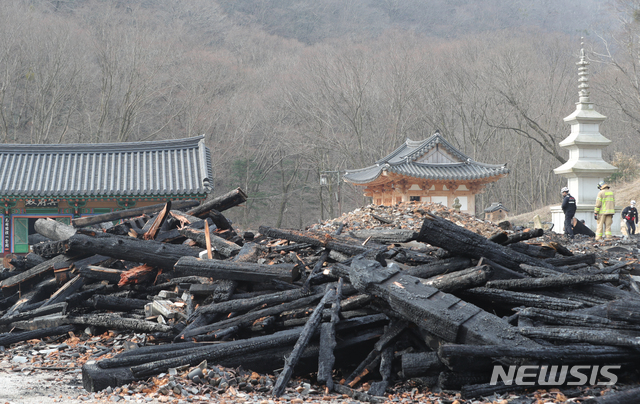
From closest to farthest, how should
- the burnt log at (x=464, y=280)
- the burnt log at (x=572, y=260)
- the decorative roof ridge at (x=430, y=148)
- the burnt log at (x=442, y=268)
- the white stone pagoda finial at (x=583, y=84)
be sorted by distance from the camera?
the burnt log at (x=464, y=280) < the burnt log at (x=442, y=268) < the burnt log at (x=572, y=260) < the white stone pagoda finial at (x=583, y=84) < the decorative roof ridge at (x=430, y=148)

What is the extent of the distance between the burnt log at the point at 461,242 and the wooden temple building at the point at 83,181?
40.7 ft

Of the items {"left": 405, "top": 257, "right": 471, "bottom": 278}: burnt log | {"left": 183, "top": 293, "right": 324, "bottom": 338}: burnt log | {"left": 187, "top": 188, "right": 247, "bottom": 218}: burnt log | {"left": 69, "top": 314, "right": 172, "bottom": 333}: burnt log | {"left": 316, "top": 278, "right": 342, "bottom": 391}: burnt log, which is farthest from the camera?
{"left": 187, "top": 188, "right": 247, "bottom": 218}: burnt log

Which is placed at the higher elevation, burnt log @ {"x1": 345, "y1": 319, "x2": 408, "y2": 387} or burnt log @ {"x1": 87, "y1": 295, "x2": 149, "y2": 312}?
burnt log @ {"x1": 345, "y1": 319, "x2": 408, "y2": 387}

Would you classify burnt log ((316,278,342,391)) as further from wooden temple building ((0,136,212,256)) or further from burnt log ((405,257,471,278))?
wooden temple building ((0,136,212,256))

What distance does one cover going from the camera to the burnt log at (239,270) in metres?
6.29

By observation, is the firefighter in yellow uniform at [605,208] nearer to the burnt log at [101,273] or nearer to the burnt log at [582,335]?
the burnt log at [582,335]

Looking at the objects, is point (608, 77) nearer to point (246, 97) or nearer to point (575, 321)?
point (246, 97)

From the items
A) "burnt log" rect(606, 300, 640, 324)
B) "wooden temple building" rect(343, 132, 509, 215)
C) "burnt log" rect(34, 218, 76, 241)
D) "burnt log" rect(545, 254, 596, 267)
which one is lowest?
"wooden temple building" rect(343, 132, 509, 215)

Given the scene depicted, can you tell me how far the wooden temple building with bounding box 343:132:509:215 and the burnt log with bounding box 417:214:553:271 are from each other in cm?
1882

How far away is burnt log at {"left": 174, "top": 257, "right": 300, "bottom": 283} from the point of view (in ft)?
20.6

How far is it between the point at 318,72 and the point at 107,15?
18961 mm

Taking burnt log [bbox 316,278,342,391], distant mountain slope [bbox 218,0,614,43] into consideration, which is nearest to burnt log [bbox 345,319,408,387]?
burnt log [bbox 316,278,342,391]

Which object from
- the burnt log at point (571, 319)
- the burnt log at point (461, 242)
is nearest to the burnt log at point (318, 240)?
the burnt log at point (461, 242)

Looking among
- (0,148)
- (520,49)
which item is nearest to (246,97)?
(520,49)
